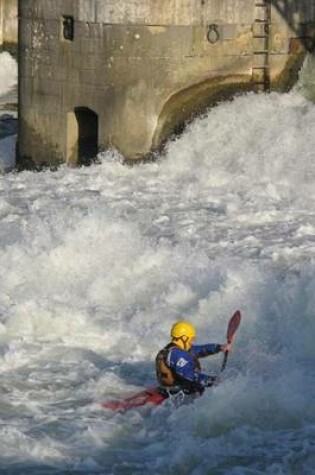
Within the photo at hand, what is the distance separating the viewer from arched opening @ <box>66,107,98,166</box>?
17281mm

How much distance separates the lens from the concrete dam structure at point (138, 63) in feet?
54.5

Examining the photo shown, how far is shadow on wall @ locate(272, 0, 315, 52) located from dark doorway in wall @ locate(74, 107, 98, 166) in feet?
10.1

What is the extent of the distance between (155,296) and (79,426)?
291 centimetres

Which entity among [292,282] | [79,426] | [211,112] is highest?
[211,112]

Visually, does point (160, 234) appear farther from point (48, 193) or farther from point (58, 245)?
point (48, 193)

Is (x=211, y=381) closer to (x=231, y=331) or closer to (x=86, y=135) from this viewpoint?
(x=231, y=331)

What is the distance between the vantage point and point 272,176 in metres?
15.9

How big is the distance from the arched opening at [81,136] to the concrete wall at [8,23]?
1177 centimetres

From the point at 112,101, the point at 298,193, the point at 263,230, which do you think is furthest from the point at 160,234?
the point at 112,101

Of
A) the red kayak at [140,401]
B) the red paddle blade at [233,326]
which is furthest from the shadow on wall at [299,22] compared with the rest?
the red kayak at [140,401]

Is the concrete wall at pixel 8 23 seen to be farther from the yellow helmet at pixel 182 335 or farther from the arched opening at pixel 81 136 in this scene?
the yellow helmet at pixel 182 335

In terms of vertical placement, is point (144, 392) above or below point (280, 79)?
below

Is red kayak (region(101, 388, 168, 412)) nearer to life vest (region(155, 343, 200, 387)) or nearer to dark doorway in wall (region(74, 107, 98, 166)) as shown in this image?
life vest (region(155, 343, 200, 387))

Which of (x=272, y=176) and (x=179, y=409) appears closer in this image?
(x=179, y=409)
